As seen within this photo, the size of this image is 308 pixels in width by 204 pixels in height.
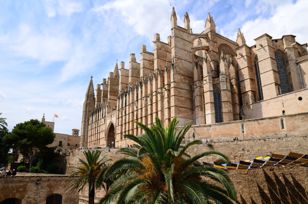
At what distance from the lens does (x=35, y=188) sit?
18453 mm

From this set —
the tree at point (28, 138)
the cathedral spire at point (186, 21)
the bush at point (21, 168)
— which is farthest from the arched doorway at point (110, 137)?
the cathedral spire at point (186, 21)

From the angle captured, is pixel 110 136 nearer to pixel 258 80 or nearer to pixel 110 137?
pixel 110 137

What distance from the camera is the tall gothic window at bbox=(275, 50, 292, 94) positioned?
76.8 ft

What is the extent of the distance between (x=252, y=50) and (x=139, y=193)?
22310mm

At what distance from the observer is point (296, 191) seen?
9.32m

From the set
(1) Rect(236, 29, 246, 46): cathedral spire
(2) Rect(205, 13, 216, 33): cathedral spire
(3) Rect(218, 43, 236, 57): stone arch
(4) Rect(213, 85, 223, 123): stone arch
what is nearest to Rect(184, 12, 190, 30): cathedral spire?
(2) Rect(205, 13, 216, 33): cathedral spire

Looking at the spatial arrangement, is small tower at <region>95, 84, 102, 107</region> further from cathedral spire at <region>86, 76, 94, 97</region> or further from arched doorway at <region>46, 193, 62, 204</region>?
arched doorway at <region>46, 193, 62, 204</region>

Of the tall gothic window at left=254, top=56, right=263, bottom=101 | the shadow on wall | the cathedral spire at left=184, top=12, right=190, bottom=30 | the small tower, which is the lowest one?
the shadow on wall

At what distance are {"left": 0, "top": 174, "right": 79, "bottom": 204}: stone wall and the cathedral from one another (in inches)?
345

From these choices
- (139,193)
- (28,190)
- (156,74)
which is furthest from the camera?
(156,74)

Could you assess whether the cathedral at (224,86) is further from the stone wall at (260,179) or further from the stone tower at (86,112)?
the stone tower at (86,112)

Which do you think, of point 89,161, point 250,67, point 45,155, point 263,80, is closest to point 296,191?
point 89,161

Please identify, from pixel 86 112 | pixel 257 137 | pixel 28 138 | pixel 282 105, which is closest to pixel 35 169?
pixel 28 138

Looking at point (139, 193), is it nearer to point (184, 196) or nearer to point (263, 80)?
point (184, 196)
